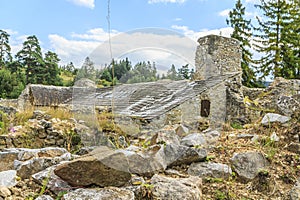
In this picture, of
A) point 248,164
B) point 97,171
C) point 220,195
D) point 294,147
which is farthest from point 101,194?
point 294,147

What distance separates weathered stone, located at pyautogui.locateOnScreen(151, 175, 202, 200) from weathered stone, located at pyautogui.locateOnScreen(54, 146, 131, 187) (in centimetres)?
24

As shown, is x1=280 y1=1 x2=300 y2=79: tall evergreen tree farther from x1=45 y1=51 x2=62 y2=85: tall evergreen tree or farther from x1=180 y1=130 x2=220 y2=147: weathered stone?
x1=45 y1=51 x2=62 y2=85: tall evergreen tree

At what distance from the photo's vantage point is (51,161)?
265 cm

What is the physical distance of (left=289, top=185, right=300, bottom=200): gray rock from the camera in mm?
2345

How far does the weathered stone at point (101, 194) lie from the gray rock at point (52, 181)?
0.17m

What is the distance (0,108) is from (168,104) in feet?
34.8

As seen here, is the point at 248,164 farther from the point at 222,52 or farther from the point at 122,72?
the point at 222,52

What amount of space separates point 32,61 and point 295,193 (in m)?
32.1

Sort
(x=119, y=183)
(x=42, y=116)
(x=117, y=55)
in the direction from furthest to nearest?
1. (x=42, y=116)
2. (x=117, y=55)
3. (x=119, y=183)

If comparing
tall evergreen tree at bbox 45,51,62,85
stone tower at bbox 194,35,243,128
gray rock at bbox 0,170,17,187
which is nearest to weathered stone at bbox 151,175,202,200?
gray rock at bbox 0,170,17,187

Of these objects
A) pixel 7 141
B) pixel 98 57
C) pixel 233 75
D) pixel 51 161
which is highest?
pixel 233 75

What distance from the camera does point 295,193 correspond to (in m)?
2.37

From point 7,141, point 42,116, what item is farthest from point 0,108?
point 7,141

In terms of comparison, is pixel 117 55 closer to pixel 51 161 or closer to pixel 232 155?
pixel 51 161
